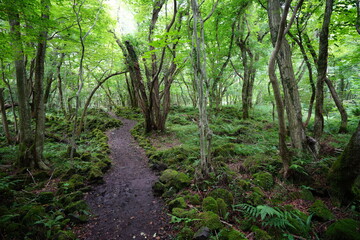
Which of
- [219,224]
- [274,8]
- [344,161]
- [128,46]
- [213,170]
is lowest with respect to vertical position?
[219,224]

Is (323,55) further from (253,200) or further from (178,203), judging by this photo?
(178,203)

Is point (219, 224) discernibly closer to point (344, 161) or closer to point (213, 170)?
point (213, 170)

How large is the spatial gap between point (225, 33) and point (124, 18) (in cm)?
878

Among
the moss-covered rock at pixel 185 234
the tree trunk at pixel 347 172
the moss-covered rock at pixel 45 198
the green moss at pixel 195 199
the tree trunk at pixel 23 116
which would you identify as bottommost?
the moss-covered rock at pixel 185 234

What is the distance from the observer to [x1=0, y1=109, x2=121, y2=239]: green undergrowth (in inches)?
108

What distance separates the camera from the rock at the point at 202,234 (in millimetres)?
2404

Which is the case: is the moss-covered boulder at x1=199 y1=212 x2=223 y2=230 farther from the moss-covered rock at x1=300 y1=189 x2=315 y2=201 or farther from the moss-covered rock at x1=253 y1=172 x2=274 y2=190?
the moss-covered rock at x1=300 y1=189 x2=315 y2=201

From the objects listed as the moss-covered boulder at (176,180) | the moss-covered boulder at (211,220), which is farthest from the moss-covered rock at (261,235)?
the moss-covered boulder at (176,180)

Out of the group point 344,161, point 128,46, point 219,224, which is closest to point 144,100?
point 128,46

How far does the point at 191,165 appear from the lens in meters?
5.00

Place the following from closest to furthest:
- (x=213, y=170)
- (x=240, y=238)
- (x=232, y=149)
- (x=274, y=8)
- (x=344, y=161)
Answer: (x=240, y=238) → (x=344, y=161) → (x=213, y=170) → (x=274, y=8) → (x=232, y=149)

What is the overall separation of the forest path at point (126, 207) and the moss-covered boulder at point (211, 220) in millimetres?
720

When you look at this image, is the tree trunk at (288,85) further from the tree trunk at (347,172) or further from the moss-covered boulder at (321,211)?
the moss-covered boulder at (321,211)

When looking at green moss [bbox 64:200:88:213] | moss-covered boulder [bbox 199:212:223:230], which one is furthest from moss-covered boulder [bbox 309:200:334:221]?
green moss [bbox 64:200:88:213]
